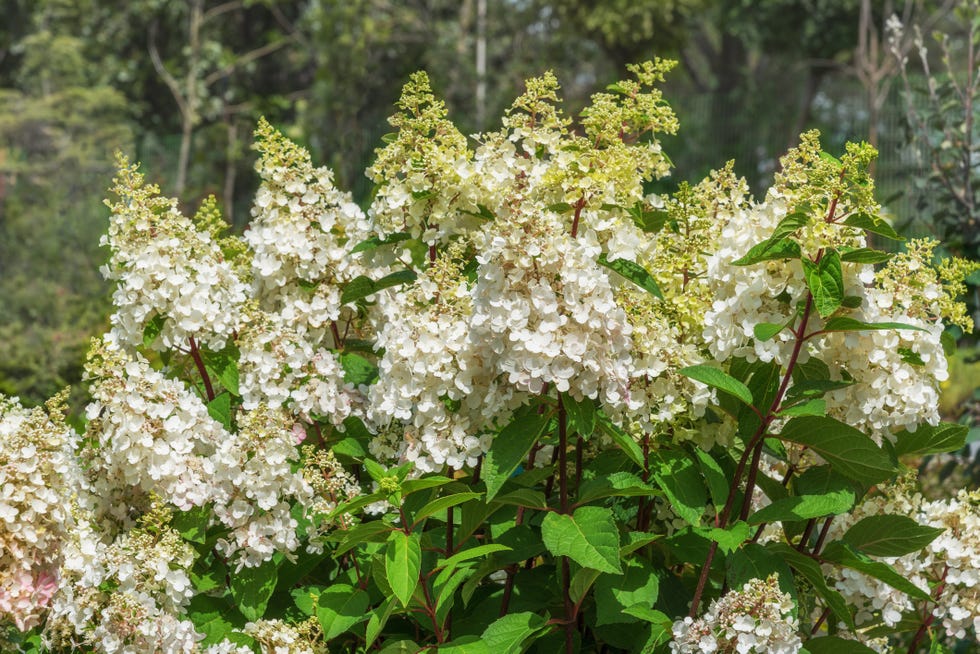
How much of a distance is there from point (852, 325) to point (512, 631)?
76 cm

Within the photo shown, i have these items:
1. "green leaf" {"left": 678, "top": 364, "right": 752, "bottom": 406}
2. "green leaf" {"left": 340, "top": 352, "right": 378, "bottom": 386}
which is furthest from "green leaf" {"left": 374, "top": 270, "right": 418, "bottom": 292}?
"green leaf" {"left": 678, "top": 364, "right": 752, "bottom": 406}

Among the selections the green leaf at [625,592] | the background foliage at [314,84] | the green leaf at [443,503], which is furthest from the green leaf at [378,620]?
the background foliage at [314,84]

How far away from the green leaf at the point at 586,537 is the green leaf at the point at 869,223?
62 cm

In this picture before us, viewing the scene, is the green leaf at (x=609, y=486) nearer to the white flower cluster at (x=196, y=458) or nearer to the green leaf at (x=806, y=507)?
the green leaf at (x=806, y=507)

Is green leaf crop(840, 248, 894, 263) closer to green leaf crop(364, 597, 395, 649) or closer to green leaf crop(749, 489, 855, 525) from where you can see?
green leaf crop(749, 489, 855, 525)

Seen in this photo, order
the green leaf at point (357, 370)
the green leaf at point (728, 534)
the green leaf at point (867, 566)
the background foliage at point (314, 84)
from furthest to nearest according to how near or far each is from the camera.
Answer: the background foliage at point (314, 84) → the green leaf at point (357, 370) → the green leaf at point (867, 566) → the green leaf at point (728, 534)

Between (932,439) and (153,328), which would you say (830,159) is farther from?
(153,328)

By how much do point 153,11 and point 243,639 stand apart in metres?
16.2

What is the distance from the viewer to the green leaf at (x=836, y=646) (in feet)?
6.99

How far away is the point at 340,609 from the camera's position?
209 centimetres

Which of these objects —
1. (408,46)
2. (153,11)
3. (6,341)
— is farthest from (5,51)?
(6,341)

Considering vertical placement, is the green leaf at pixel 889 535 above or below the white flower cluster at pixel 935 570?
above

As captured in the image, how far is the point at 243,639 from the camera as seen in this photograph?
6.91 ft

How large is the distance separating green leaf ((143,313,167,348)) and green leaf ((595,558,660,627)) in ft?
3.24
